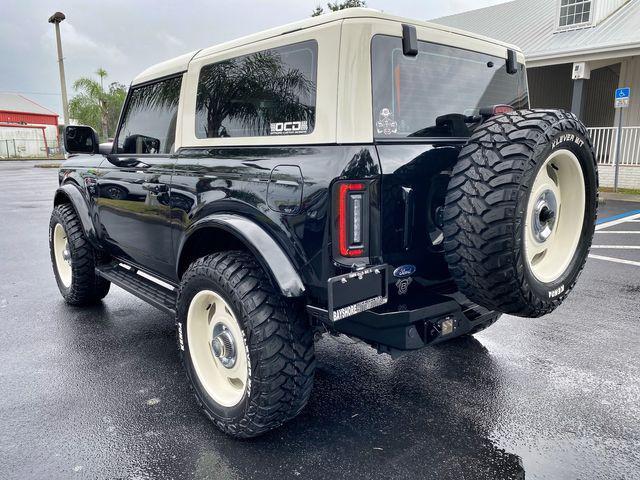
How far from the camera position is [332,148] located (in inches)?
90.8

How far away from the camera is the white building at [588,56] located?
13.6 m

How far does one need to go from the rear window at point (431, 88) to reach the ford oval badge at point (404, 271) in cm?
63

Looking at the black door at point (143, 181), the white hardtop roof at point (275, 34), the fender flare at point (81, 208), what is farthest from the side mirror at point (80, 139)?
the white hardtop roof at point (275, 34)

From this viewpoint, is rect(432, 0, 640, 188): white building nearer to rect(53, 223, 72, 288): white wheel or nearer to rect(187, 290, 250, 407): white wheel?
rect(53, 223, 72, 288): white wheel

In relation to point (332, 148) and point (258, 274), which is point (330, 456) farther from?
point (332, 148)

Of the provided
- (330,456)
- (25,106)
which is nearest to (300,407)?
(330,456)

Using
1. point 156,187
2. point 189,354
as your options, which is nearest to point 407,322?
point 189,354

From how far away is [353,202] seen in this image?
7.37ft

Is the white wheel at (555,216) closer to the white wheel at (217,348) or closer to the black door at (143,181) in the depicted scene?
the white wheel at (217,348)

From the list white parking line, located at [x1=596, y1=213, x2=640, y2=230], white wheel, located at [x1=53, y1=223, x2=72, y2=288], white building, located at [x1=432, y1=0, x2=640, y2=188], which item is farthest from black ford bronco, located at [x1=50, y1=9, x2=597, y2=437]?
white building, located at [x1=432, y1=0, x2=640, y2=188]

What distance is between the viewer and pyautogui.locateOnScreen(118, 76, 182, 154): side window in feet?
11.3

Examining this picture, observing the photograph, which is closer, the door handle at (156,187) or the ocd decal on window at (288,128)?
the ocd decal on window at (288,128)

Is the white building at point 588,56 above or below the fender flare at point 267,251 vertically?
above

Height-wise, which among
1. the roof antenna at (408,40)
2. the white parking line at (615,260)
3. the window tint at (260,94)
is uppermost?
the roof antenna at (408,40)
